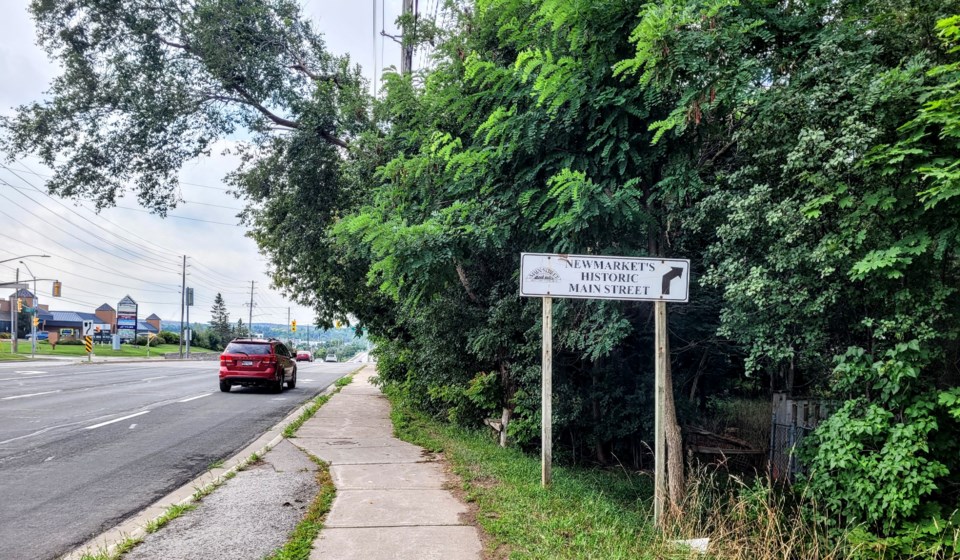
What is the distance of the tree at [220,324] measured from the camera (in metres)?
98.9

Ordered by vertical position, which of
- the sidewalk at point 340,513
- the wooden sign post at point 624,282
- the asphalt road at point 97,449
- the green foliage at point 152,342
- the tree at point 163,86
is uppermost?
the tree at point 163,86

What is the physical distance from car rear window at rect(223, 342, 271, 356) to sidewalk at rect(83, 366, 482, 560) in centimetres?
1204

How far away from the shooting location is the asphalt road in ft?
19.9

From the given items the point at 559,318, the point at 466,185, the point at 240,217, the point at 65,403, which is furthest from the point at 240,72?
the point at 559,318

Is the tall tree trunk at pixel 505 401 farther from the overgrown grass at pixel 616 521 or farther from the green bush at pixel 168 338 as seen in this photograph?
the green bush at pixel 168 338

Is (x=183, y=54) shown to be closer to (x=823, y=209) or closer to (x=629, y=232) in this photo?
(x=629, y=232)

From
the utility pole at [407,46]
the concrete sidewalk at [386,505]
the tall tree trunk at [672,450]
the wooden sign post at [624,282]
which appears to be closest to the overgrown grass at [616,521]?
the tall tree trunk at [672,450]

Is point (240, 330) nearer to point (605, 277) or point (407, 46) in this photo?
point (407, 46)

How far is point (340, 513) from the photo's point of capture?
6.16m

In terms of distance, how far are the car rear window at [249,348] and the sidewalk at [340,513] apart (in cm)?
1204

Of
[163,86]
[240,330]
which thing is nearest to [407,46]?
[163,86]

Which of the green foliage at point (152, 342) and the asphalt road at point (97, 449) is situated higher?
the asphalt road at point (97, 449)

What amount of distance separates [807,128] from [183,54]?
16152 millimetres

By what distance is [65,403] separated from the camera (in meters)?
15.7
